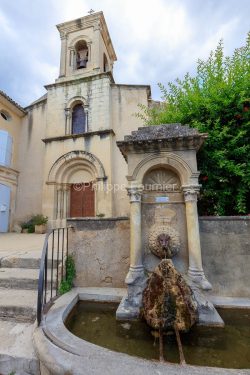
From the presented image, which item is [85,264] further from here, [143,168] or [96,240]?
[143,168]

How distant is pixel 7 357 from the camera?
1.84 metres

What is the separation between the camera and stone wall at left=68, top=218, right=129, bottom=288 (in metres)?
3.47

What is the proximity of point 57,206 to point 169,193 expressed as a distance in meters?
7.45

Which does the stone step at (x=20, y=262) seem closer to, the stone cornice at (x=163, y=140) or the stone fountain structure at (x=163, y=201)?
the stone fountain structure at (x=163, y=201)

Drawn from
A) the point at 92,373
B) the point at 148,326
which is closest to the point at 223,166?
the point at 148,326

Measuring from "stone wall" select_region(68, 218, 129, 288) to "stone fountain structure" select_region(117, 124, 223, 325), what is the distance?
0.37m

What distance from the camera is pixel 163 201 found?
341cm

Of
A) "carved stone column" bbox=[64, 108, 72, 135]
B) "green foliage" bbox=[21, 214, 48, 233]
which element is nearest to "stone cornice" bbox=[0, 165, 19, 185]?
"green foliage" bbox=[21, 214, 48, 233]

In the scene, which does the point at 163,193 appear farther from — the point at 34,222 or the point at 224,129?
the point at 34,222

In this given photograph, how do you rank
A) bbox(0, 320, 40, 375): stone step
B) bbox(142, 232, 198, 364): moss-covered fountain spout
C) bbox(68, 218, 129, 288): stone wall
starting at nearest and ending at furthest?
bbox(0, 320, 40, 375): stone step < bbox(142, 232, 198, 364): moss-covered fountain spout < bbox(68, 218, 129, 288): stone wall

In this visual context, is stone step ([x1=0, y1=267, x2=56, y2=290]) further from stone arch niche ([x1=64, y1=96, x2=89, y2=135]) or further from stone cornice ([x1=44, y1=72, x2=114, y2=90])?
stone cornice ([x1=44, y1=72, x2=114, y2=90])

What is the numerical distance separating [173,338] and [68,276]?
76.0 inches

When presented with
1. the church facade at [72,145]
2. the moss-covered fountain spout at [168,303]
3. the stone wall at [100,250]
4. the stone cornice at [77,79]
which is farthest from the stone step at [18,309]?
the stone cornice at [77,79]

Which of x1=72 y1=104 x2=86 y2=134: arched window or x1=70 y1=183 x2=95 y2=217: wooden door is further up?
x1=72 y1=104 x2=86 y2=134: arched window
